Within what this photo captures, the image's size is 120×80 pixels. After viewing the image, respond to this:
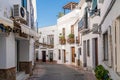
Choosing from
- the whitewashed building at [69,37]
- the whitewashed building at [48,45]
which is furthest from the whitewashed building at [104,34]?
the whitewashed building at [48,45]

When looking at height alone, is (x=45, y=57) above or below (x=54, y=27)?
below

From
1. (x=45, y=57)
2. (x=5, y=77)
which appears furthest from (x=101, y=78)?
(x=45, y=57)

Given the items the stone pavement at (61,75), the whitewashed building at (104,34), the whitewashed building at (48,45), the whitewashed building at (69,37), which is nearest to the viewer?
the whitewashed building at (104,34)

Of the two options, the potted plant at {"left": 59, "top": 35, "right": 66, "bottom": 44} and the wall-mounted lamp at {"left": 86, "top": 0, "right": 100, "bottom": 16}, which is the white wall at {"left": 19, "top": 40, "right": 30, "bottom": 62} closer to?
the wall-mounted lamp at {"left": 86, "top": 0, "right": 100, "bottom": 16}

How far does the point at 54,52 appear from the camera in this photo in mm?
43781

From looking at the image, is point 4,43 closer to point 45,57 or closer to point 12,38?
point 12,38

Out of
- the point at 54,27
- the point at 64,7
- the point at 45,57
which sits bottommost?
the point at 45,57

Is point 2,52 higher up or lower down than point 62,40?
lower down

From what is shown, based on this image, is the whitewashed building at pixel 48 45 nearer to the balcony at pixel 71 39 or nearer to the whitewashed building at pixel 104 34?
the balcony at pixel 71 39

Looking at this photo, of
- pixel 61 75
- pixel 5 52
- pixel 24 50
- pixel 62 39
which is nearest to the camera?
pixel 5 52

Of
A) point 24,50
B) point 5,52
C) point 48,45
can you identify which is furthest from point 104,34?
point 48,45

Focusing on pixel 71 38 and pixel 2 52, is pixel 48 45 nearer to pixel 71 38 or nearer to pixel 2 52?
pixel 71 38

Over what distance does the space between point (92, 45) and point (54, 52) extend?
2394 cm

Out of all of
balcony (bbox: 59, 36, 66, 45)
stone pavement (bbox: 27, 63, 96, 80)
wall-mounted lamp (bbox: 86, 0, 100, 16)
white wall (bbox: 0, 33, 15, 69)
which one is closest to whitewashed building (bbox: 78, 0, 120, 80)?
wall-mounted lamp (bbox: 86, 0, 100, 16)
